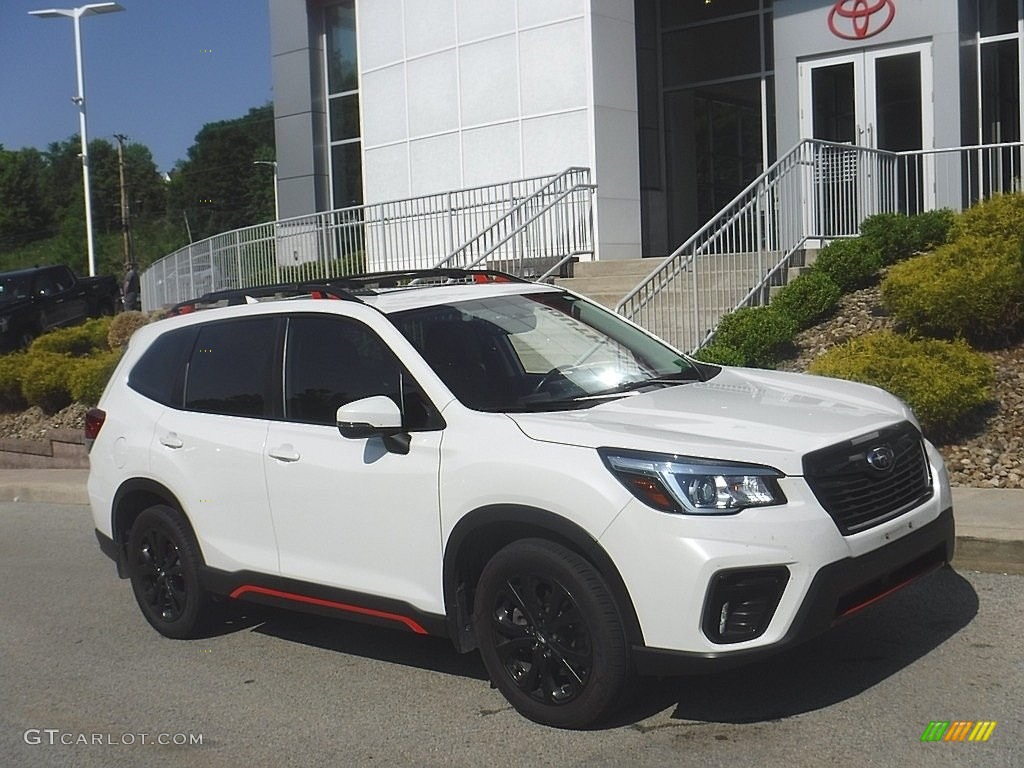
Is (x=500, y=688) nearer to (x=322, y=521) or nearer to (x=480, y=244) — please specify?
(x=322, y=521)

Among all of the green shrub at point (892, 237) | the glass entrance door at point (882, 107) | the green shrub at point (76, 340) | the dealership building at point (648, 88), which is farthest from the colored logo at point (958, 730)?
the green shrub at point (76, 340)

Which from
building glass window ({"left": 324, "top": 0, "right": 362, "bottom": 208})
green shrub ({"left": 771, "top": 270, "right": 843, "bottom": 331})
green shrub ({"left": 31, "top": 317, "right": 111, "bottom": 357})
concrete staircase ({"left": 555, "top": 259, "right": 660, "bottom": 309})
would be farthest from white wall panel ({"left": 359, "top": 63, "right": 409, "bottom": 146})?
green shrub ({"left": 771, "top": 270, "right": 843, "bottom": 331})

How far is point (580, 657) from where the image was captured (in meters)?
4.68

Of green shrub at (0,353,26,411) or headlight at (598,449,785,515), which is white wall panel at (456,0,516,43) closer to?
green shrub at (0,353,26,411)

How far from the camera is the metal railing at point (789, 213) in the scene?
12.3 metres

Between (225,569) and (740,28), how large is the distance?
17.6 meters

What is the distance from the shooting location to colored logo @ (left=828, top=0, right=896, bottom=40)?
55.7 ft

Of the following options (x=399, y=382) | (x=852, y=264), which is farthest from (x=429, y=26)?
(x=399, y=382)

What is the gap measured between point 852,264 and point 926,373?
3.47m

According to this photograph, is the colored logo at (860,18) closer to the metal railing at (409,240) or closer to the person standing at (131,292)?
the metal railing at (409,240)

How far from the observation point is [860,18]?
1719 centimetres

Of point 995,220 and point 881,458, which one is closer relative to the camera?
point 881,458

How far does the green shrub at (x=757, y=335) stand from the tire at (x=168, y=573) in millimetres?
5676

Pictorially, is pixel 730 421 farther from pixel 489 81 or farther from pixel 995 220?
pixel 489 81
